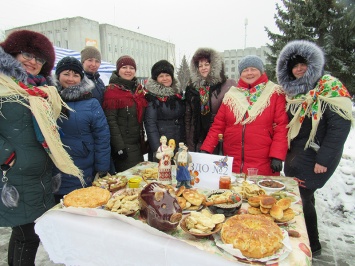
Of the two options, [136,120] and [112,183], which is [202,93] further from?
[112,183]

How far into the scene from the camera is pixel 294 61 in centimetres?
255

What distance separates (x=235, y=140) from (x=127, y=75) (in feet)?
5.04

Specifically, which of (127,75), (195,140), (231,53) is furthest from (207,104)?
(231,53)

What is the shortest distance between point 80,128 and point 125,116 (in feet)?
2.33

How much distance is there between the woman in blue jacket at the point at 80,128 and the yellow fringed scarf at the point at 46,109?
0.23 metres

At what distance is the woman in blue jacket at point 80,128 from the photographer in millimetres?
2424

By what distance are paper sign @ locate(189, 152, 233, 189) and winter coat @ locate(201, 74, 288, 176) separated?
1.92 ft

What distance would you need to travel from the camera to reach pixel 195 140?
3.41 meters

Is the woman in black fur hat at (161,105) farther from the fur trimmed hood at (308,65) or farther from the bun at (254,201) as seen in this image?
the bun at (254,201)

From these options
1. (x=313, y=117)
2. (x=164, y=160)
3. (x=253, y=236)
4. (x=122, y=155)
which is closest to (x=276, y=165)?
(x=313, y=117)

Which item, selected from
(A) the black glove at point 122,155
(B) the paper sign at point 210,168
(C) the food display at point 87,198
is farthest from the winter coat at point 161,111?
(C) the food display at point 87,198

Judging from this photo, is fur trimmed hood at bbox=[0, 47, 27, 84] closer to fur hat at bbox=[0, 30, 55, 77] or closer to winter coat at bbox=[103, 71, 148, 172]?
fur hat at bbox=[0, 30, 55, 77]

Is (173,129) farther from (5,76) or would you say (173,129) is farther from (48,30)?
(48,30)

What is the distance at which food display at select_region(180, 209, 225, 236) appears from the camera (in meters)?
1.35
